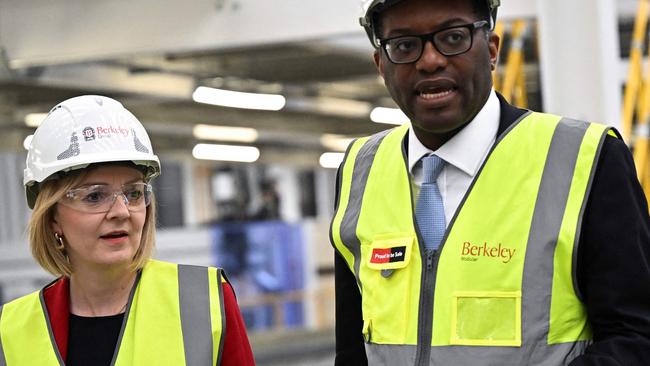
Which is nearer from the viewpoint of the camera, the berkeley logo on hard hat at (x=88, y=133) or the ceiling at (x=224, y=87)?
the berkeley logo on hard hat at (x=88, y=133)

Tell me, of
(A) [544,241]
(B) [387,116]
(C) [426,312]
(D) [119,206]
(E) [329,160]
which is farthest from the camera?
(E) [329,160]

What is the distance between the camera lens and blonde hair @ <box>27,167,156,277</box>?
302cm

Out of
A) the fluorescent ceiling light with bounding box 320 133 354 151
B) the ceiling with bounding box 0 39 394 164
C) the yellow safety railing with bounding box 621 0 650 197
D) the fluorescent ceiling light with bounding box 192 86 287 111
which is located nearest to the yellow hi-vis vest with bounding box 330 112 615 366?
the yellow safety railing with bounding box 621 0 650 197

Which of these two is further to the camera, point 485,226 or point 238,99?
point 238,99

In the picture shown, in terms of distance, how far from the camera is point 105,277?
3.03m

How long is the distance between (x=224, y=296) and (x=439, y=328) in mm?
712

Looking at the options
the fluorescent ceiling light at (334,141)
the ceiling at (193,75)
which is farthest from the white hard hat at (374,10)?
the fluorescent ceiling light at (334,141)

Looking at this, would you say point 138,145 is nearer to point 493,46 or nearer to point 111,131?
point 111,131

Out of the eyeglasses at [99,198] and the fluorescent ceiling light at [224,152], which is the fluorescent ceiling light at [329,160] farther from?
the eyeglasses at [99,198]

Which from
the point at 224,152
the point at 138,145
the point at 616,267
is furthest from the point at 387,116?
the point at 616,267

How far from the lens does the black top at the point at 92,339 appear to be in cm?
294

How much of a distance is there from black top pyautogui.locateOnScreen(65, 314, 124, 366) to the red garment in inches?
0.8

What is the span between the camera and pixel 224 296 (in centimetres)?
303

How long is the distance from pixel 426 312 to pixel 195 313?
707 millimetres
